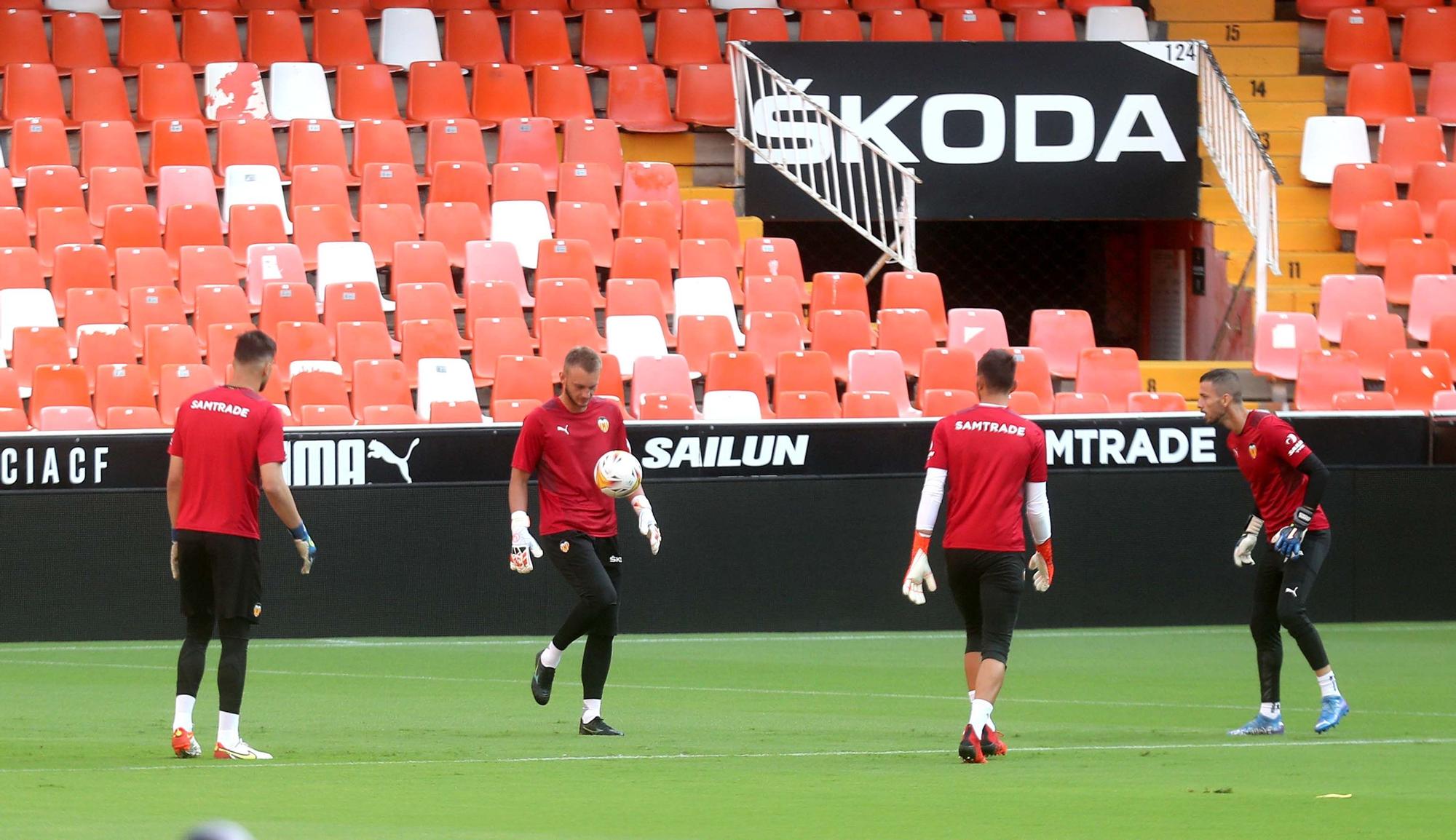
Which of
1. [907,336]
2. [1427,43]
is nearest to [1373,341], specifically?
[907,336]

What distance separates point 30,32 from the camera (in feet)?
61.3

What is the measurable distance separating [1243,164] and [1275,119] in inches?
81.4

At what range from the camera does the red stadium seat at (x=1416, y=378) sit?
55.0 ft

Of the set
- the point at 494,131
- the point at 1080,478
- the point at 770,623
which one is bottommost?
the point at 770,623

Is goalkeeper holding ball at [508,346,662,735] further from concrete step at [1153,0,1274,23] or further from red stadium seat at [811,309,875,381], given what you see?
concrete step at [1153,0,1274,23]

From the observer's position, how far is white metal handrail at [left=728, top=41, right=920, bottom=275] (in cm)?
1842

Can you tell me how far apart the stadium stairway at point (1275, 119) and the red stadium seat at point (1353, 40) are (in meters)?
0.27

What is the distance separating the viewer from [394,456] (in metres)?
14.3

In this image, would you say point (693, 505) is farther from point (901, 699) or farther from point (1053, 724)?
point (1053, 724)

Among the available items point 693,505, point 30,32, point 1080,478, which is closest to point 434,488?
point 693,505

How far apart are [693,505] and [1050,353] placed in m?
4.33

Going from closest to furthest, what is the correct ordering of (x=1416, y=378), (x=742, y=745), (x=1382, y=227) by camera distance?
(x=742, y=745) → (x=1416, y=378) → (x=1382, y=227)

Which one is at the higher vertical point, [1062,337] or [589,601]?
[1062,337]

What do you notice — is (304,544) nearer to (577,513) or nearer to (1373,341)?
(577,513)
